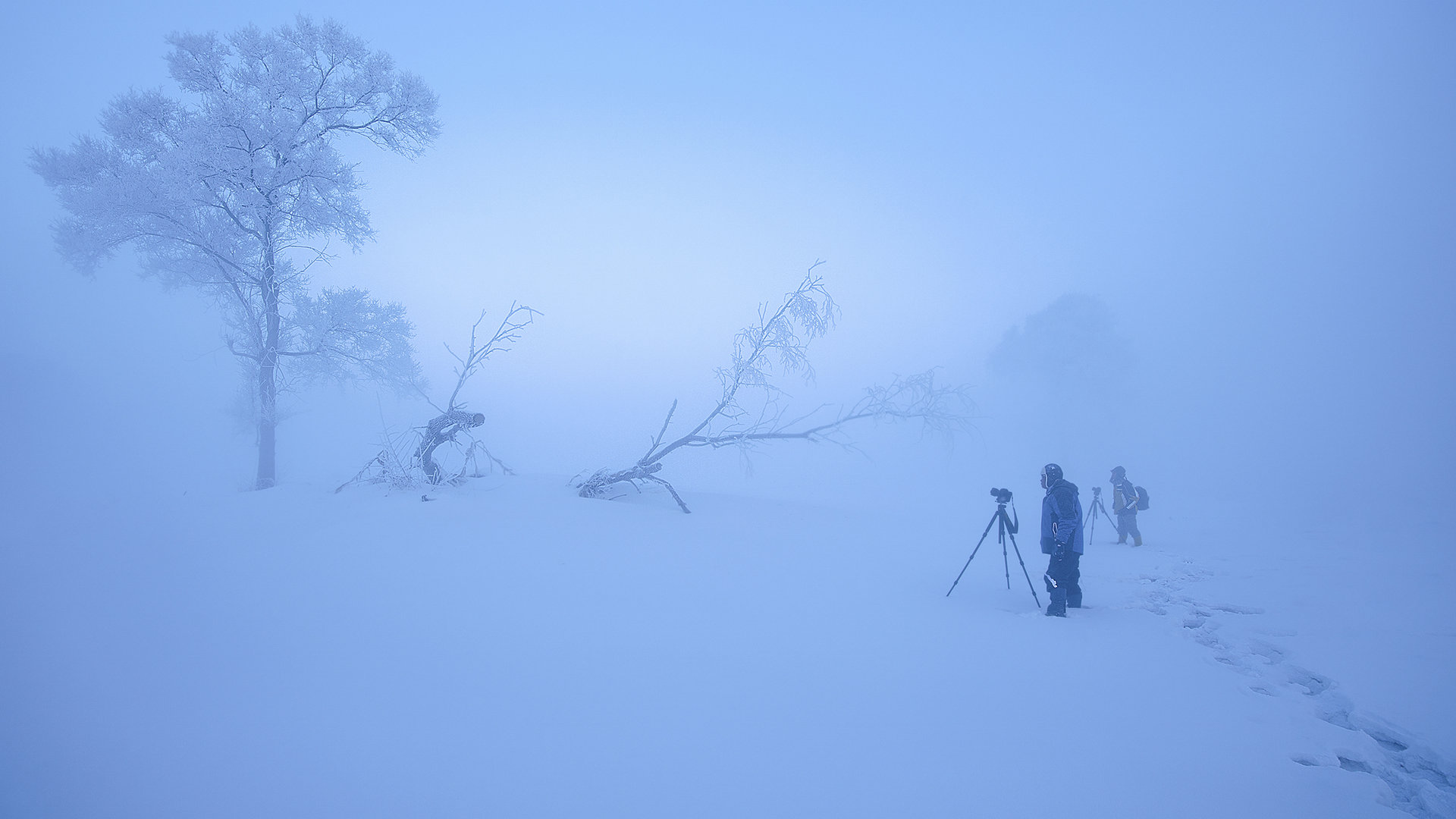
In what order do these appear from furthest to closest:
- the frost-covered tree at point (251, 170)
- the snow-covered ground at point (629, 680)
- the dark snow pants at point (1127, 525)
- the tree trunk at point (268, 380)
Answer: the dark snow pants at point (1127, 525), the tree trunk at point (268, 380), the frost-covered tree at point (251, 170), the snow-covered ground at point (629, 680)

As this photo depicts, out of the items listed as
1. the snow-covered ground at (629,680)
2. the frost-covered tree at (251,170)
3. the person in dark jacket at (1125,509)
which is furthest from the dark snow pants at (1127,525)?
the frost-covered tree at (251,170)

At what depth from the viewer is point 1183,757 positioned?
10.7ft

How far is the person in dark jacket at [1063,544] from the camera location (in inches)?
241

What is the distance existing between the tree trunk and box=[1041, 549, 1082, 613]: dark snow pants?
45.1 feet

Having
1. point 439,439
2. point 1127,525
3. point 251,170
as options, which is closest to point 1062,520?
point 1127,525

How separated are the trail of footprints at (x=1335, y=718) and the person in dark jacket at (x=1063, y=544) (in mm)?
1115

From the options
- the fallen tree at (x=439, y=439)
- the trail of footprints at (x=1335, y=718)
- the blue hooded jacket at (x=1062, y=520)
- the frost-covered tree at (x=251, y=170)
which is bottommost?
the trail of footprints at (x=1335, y=718)

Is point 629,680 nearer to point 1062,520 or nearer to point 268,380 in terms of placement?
point 1062,520

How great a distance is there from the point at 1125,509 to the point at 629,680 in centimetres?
1224

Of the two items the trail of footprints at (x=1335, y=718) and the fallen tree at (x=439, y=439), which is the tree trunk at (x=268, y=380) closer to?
the fallen tree at (x=439, y=439)

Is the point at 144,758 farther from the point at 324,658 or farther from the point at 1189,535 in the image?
the point at 1189,535

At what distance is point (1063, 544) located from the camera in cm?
617

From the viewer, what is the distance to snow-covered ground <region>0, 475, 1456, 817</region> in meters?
2.80

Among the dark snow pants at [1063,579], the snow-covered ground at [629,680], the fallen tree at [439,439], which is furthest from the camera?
the fallen tree at [439,439]
